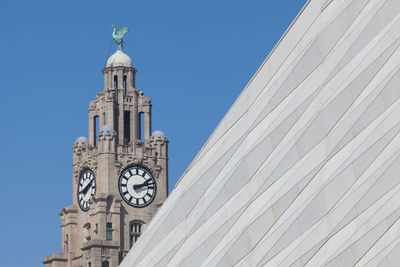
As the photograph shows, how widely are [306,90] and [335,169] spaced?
4.22 m

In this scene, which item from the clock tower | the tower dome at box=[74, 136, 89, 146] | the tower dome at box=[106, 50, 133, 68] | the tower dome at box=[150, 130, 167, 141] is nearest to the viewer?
the clock tower

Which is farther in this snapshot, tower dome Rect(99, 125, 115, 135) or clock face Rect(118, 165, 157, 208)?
→ tower dome Rect(99, 125, 115, 135)

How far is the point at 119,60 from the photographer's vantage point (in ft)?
484

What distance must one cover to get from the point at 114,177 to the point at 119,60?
13.1 metres

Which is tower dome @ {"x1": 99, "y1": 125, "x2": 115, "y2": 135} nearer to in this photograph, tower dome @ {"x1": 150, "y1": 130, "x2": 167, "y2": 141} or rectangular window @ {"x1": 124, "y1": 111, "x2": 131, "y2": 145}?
rectangular window @ {"x1": 124, "y1": 111, "x2": 131, "y2": 145}

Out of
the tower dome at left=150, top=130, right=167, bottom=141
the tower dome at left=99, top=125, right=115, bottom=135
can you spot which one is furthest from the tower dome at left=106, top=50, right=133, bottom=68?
the tower dome at left=150, top=130, right=167, bottom=141

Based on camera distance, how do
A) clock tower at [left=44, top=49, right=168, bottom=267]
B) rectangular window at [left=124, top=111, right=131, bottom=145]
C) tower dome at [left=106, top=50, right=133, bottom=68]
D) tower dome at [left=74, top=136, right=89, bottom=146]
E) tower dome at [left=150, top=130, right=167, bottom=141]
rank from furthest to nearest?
tower dome at [left=106, top=50, right=133, bottom=68] < rectangular window at [left=124, top=111, right=131, bottom=145] < tower dome at [left=74, top=136, right=89, bottom=146] < tower dome at [left=150, top=130, right=167, bottom=141] < clock tower at [left=44, top=49, right=168, bottom=267]

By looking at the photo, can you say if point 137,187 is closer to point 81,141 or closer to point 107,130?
point 107,130

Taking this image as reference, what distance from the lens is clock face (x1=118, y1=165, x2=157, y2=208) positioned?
466 feet

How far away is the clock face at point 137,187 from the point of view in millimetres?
142000

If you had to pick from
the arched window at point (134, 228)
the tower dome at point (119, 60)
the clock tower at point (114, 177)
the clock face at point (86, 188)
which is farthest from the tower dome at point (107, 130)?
the arched window at point (134, 228)

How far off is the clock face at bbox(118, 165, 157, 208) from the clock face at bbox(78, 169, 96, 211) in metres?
3.82

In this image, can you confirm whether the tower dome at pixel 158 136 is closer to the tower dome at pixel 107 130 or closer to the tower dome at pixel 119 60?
the tower dome at pixel 107 130

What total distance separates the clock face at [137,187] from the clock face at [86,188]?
3820 mm
